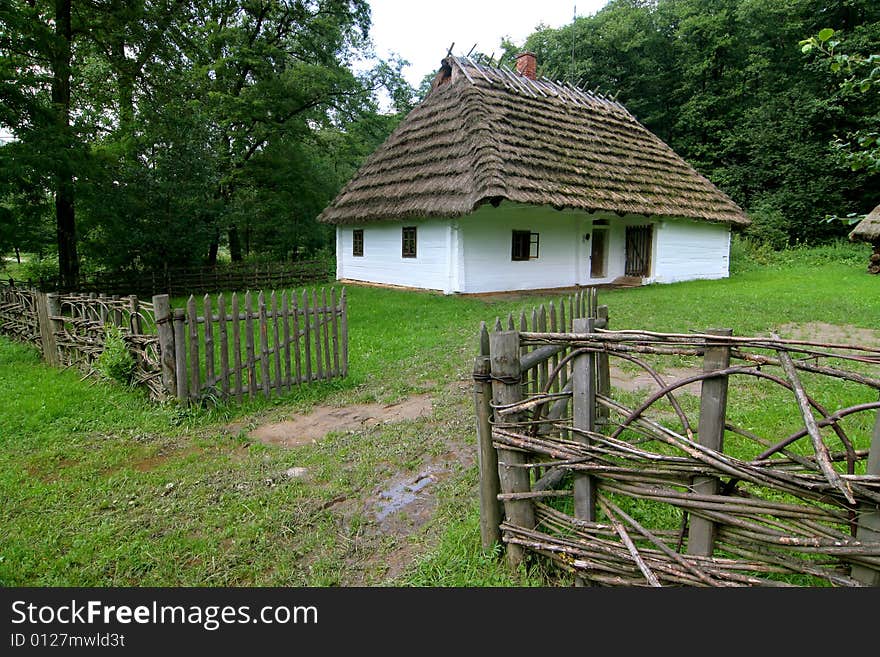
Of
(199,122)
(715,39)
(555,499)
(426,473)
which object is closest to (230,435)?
(426,473)

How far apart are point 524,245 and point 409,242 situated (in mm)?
3440

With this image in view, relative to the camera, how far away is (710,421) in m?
2.05

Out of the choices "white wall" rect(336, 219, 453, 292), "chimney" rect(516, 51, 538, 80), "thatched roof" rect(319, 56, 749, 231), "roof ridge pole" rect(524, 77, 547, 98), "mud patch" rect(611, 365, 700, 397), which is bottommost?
"mud patch" rect(611, 365, 700, 397)

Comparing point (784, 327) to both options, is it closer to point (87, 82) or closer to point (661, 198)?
point (661, 198)

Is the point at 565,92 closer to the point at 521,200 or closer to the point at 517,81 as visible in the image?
the point at 517,81

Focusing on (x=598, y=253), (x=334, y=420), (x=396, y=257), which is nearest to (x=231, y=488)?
(x=334, y=420)

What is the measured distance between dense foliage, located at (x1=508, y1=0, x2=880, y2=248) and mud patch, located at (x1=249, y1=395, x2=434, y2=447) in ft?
79.5

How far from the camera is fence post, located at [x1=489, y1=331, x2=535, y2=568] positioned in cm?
250

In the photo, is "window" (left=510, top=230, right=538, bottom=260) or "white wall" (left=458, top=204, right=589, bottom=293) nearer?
"white wall" (left=458, top=204, right=589, bottom=293)

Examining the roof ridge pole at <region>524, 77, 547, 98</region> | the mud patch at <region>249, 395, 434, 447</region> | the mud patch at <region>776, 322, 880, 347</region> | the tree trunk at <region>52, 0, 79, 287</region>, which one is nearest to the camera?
the mud patch at <region>249, 395, 434, 447</region>

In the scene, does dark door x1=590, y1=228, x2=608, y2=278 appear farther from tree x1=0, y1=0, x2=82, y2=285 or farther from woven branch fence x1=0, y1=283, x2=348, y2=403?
tree x1=0, y1=0, x2=82, y2=285

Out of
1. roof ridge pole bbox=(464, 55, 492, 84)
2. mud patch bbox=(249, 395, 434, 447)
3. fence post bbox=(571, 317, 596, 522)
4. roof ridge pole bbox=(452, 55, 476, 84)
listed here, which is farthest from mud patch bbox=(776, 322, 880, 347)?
roof ridge pole bbox=(464, 55, 492, 84)

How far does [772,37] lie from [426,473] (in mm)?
35550

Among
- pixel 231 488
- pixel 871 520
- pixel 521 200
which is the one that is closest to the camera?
pixel 871 520
